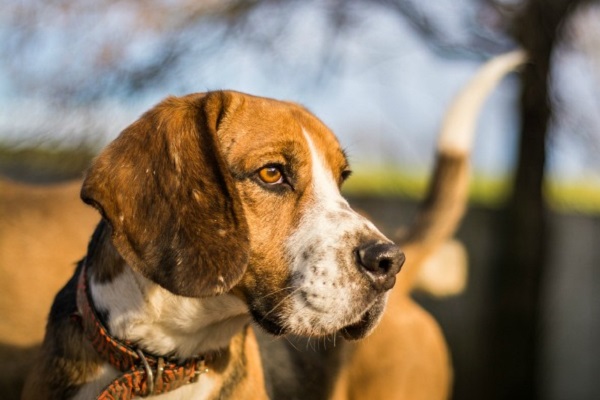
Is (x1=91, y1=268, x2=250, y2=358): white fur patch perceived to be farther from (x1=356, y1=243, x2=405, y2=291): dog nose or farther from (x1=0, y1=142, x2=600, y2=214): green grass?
(x1=0, y1=142, x2=600, y2=214): green grass

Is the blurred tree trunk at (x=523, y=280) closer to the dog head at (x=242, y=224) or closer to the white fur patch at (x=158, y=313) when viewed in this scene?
the dog head at (x=242, y=224)

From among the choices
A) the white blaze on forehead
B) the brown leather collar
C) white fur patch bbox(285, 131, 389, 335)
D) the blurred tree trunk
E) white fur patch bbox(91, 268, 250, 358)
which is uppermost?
the white blaze on forehead

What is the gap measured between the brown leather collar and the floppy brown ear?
33 cm

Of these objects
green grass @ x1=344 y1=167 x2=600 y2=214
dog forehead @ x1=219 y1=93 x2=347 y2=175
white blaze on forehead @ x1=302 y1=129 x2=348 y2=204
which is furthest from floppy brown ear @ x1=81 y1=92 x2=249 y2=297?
green grass @ x1=344 y1=167 x2=600 y2=214

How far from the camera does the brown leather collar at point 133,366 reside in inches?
102

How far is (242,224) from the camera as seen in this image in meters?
2.55

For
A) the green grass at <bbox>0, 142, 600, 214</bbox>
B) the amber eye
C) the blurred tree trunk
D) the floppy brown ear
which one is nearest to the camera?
the floppy brown ear

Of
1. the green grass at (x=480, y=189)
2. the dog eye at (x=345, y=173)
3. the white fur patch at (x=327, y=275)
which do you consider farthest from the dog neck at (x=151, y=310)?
the green grass at (x=480, y=189)

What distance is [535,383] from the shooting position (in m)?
7.10

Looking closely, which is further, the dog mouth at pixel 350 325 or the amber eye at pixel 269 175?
the amber eye at pixel 269 175

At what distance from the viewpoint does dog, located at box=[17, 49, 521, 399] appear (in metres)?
2.47

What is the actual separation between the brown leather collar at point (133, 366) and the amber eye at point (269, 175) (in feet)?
2.09

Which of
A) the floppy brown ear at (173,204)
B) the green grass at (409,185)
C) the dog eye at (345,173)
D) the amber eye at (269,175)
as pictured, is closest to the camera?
the floppy brown ear at (173,204)

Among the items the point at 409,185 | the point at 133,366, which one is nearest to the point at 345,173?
the point at 133,366
